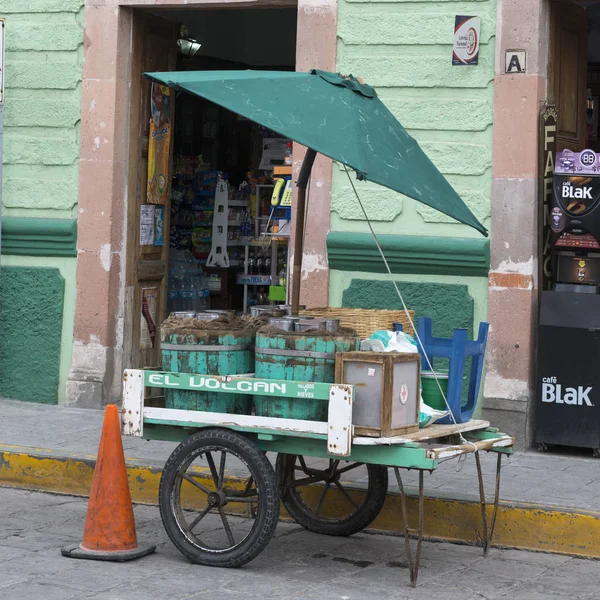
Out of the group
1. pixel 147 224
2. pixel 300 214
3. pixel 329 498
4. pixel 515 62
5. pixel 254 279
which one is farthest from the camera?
pixel 254 279

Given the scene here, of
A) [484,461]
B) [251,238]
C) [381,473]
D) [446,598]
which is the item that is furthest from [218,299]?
[446,598]

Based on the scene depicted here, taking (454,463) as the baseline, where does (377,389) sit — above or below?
above

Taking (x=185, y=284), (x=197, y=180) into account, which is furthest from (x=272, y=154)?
(x=185, y=284)

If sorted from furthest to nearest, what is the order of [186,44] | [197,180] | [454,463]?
[197,180] → [186,44] → [454,463]

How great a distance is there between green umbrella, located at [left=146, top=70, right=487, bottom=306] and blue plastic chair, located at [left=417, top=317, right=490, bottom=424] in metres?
0.58

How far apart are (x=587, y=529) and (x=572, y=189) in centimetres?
268

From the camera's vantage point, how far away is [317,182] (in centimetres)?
923

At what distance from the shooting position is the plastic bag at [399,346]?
5895 millimetres

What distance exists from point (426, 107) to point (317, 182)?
0.98 metres

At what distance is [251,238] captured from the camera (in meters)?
11.4

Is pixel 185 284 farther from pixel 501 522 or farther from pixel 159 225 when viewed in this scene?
pixel 501 522

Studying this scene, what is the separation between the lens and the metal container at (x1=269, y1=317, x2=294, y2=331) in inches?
235

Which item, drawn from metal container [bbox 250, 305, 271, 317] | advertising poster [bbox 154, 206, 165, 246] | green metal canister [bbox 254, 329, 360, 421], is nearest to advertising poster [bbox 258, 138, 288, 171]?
advertising poster [bbox 154, 206, 165, 246]

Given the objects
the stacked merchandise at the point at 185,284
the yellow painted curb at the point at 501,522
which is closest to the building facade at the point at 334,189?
the stacked merchandise at the point at 185,284
